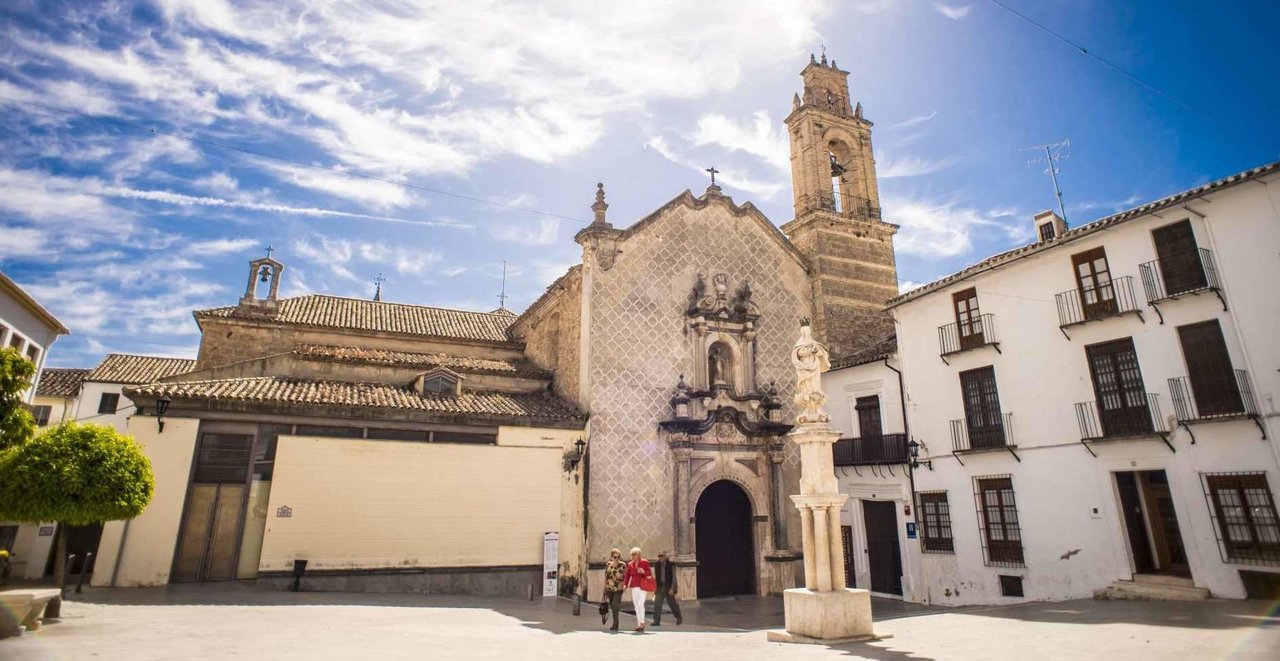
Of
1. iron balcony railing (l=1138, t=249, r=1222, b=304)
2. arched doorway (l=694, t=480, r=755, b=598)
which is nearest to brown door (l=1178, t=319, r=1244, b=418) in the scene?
iron balcony railing (l=1138, t=249, r=1222, b=304)

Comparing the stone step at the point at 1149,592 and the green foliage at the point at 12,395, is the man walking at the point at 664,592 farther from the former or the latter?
the green foliage at the point at 12,395

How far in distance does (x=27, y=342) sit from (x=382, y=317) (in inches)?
369

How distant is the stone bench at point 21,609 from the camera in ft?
23.5

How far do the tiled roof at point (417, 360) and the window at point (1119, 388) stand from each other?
14059 mm

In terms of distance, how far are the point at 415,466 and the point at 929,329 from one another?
14173 mm

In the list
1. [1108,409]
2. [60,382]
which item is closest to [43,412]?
[60,382]

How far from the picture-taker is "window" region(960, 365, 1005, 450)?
53.1ft

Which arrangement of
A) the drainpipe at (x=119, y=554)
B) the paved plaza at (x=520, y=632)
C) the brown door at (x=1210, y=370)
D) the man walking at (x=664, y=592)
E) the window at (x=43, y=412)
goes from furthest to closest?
the window at (x=43, y=412), the drainpipe at (x=119, y=554), the man walking at (x=664, y=592), the brown door at (x=1210, y=370), the paved plaza at (x=520, y=632)

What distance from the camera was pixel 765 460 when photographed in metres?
18.8

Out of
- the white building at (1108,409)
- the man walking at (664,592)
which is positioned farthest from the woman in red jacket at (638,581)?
the white building at (1108,409)

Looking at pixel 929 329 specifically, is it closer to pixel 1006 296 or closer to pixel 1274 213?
pixel 1006 296

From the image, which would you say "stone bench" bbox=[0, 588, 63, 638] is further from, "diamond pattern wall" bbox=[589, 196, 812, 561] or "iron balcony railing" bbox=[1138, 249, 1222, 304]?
"iron balcony railing" bbox=[1138, 249, 1222, 304]

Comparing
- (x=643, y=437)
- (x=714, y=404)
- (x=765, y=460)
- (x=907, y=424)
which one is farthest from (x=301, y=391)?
(x=907, y=424)

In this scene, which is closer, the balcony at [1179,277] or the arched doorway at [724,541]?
the balcony at [1179,277]
